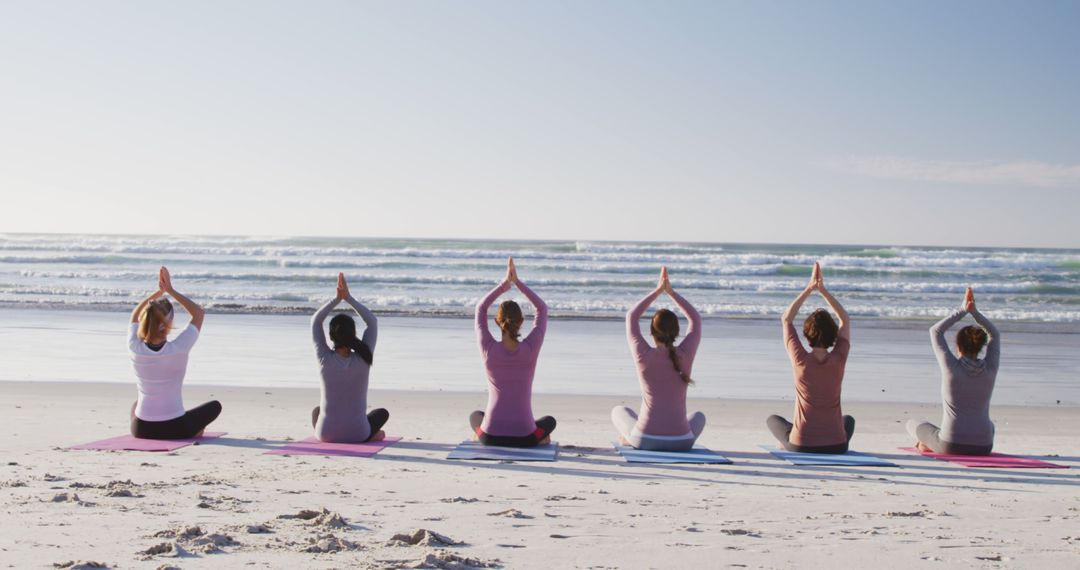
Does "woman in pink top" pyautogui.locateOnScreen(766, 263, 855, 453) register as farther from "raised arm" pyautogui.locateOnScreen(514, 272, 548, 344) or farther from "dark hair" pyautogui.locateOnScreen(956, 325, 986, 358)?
"raised arm" pyautogui.locateOnScreen(514, 272, 548, 344)

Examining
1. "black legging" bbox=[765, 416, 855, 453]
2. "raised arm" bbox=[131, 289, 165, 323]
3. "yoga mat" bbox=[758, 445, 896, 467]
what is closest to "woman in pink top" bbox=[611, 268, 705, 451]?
"black legging" bbox=[765, 416, 855, 453]

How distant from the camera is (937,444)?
7.26 meters

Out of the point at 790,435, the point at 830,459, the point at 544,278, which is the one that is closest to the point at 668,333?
the point at 790,435

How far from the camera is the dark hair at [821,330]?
689cm

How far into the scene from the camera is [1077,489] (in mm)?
6047

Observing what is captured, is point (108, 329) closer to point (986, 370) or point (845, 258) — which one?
point (986, 370)

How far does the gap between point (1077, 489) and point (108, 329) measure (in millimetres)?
14560

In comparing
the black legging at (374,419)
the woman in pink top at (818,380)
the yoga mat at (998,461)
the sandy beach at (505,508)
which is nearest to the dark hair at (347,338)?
the black legging at (374,419)

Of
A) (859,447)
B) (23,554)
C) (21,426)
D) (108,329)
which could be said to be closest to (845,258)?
(108,329)

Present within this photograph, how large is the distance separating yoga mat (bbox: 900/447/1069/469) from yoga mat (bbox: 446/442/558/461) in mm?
2688

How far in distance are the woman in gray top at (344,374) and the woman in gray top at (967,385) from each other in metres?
3.86

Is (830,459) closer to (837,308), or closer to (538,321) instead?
(837,308)

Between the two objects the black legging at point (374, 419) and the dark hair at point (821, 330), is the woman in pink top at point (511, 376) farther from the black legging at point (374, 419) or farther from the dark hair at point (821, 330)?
the dark hair at point (821, 330)

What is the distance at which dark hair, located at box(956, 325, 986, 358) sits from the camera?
6980mm
